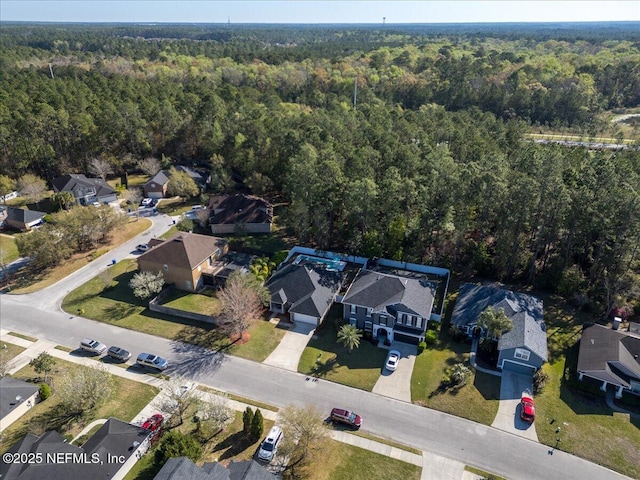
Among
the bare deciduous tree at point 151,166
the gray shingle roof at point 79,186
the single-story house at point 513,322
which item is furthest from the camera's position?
the bare deciduous tree at point 151,166

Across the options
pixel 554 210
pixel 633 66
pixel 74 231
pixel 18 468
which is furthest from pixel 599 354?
pixel 633 66

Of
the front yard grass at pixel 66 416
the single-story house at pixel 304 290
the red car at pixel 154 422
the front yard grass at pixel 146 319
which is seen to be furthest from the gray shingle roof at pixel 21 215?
the red car at pixel 154 422

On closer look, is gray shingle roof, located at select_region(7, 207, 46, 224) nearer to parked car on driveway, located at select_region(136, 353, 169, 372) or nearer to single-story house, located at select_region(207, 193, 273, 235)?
single-story house, located at select_region(207, 193, 273, 235)

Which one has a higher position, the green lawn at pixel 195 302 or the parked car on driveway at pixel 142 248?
the parked car on driveway at pixel 142 248

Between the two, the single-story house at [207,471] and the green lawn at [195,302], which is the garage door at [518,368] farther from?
the green lawn at [195,302]

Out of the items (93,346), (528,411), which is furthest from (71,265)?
(528,411)

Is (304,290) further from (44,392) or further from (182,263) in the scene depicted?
(44,392)
